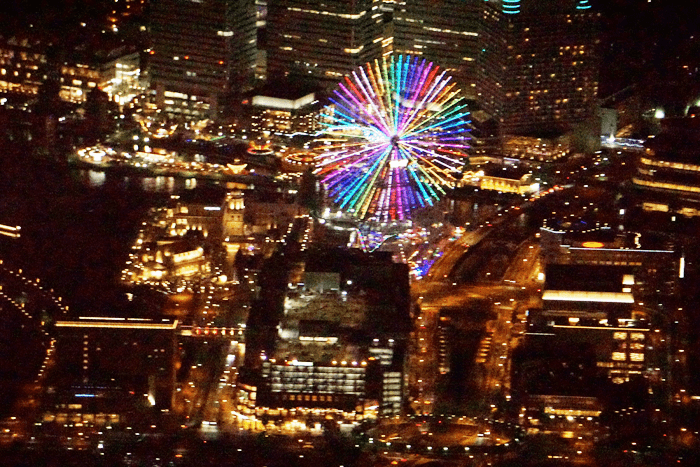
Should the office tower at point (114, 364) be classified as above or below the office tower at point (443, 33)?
below

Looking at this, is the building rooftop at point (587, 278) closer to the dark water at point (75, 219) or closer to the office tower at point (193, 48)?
the dark water at point (75, 219)

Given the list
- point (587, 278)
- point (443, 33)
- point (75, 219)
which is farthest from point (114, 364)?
point (443, 33)

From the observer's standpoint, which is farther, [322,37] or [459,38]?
[322,37]

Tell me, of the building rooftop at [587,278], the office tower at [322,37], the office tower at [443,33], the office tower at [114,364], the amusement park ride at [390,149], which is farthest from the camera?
the office tower at [322,37]

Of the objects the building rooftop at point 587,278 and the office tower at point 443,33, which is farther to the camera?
the office tower at point 443,33

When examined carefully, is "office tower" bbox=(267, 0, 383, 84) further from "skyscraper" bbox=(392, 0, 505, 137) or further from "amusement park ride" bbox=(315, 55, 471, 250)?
"amusement park ride" bbox=(315, 55, 471, 250)

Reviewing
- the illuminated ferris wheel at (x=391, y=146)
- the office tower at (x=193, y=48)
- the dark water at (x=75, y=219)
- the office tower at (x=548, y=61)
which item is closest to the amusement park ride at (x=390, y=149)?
the illuminated ferris wheel at (x=391, y=146)

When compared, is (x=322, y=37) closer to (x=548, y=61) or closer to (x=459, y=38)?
(x=459, y=38)

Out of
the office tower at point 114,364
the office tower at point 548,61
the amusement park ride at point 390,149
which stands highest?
the office tower at point 548,61
